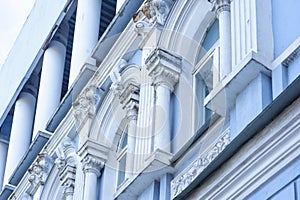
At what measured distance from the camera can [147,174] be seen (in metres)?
11.9

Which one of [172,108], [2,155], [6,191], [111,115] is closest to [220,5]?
[172,108]

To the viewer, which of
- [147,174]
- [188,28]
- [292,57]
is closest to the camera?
[292,57]

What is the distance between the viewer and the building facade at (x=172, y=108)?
9766 mm

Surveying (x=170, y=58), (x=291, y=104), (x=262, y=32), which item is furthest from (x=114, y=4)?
(x=291, y=104)

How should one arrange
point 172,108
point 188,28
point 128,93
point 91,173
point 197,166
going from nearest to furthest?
1. point 197,166
2. point 172,108
3. point 188,28
4. point 128,93
5. point 91,173

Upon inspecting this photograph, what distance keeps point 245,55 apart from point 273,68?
38cm

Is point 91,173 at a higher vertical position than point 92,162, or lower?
lower

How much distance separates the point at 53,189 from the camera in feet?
53.2

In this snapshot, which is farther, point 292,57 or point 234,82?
point 234,82

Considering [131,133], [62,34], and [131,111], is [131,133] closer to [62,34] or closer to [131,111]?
[131,111]

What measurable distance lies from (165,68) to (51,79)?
22.9 feet

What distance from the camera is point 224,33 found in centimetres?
1120

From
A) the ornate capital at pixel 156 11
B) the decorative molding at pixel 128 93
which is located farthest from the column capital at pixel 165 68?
the ornate capital at pixel 156 11

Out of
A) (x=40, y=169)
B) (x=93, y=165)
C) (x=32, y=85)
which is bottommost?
(x=93, y=165)
